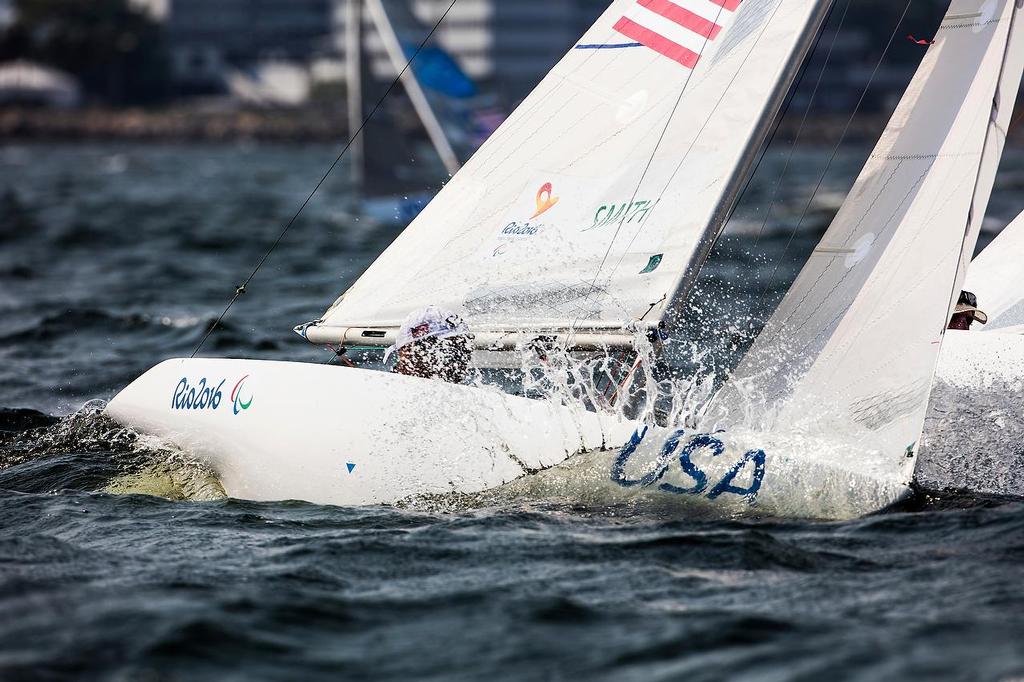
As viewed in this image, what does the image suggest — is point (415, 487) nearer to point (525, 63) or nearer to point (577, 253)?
point (577, 253)

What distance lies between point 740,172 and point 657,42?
2.47 ft

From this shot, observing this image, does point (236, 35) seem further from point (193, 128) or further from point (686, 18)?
A: point (686, 18)

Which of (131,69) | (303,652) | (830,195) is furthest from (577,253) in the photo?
(131,69)

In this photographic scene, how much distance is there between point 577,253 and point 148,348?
5.76 metres

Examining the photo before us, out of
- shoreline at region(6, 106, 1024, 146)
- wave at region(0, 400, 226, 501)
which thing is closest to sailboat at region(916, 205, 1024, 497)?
wave at region(0, 400, 226, 501)

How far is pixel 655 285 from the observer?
6.40 m

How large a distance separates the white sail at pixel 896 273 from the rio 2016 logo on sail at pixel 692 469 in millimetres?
326

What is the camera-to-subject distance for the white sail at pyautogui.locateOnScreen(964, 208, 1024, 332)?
26.7 feet

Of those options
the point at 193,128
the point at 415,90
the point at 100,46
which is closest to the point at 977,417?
the point at 415,90

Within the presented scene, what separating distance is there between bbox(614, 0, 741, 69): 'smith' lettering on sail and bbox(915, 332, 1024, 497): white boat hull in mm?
2216

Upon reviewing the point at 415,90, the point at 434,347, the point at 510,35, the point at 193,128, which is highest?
the point at 510,35

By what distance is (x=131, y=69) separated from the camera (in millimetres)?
90312

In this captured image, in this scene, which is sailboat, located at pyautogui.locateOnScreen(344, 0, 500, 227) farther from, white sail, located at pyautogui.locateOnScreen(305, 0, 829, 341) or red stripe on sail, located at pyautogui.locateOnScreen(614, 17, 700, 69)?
red stripe on sail, located at pyautogui.locateOnScreen(614, 17, 700, 69)

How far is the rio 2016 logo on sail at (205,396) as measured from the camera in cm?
671
